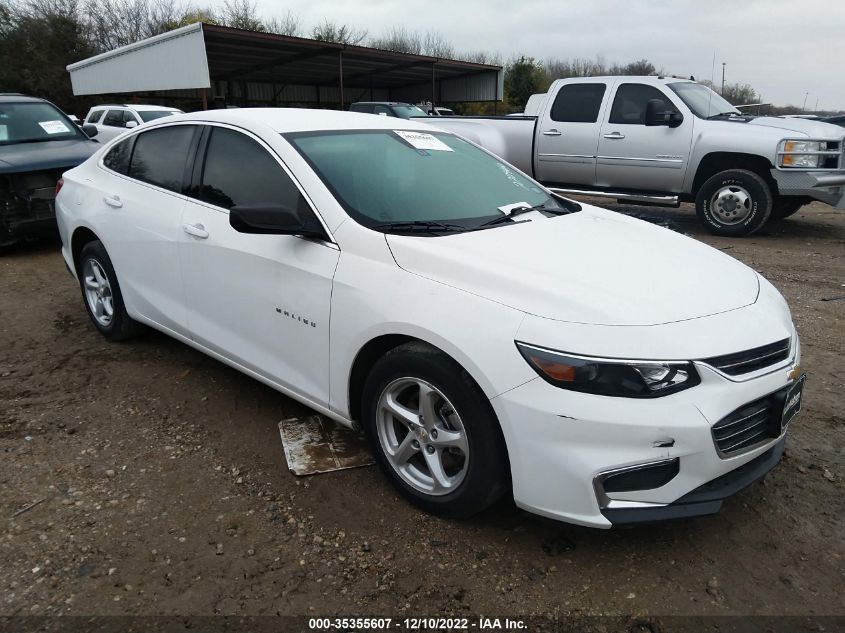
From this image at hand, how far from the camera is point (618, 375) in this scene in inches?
85.7

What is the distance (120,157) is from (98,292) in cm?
99

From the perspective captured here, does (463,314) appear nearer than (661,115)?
Yes

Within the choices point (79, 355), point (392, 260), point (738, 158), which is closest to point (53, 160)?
point (79, 355)

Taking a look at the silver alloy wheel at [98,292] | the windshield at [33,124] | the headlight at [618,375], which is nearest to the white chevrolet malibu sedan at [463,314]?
the headlight at [618,375]

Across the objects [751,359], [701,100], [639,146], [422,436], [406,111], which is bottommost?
[422,436]

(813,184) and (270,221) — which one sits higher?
(270,221)

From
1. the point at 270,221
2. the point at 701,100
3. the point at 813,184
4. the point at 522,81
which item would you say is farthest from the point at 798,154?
the point at 522,81

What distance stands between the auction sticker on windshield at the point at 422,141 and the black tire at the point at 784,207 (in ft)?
21.9

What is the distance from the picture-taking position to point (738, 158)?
324 inches

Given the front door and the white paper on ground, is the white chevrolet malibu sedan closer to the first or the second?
the front door

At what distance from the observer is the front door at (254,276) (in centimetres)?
291

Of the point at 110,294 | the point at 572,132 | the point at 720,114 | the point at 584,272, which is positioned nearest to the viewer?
the point at 584,272

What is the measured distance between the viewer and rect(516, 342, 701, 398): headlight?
2172 millimetres

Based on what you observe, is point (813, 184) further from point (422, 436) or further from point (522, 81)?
point (522, 81)
